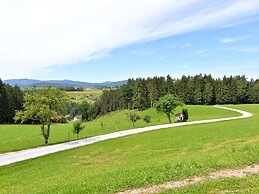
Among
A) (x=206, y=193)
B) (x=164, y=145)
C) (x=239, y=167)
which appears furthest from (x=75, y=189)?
(x=164, y=145)

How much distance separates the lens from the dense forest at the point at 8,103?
109 metres

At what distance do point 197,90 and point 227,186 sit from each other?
120255 mm

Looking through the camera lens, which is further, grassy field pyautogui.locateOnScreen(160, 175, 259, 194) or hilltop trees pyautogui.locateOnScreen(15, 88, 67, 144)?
hilltop trees pyautogui.locateOnScreen(15, 88, 67, 144)

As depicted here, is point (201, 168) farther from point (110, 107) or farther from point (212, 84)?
point (110, 107)

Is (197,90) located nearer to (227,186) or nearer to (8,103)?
(8,103)

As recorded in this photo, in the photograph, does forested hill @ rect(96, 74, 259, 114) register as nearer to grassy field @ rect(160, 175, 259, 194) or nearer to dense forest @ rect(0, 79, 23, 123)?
dense forest @ rect(0, 79, 23, 123)

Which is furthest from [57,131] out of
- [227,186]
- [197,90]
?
[197,90]

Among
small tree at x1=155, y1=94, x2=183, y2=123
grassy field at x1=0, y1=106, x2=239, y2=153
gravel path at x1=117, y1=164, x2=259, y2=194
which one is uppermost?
small tree at x1=155, y1=94, x2=183, y2=123

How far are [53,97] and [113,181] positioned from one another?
31662mm

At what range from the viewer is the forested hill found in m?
127

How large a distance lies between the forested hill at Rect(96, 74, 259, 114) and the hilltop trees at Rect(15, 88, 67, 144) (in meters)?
83.4

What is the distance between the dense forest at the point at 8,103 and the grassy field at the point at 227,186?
10664 cm

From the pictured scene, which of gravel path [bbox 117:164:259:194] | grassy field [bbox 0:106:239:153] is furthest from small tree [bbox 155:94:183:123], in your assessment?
gravel path [bbox 117:164:259:194]

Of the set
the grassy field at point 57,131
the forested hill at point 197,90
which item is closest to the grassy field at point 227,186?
the grassy field at point 57,131
